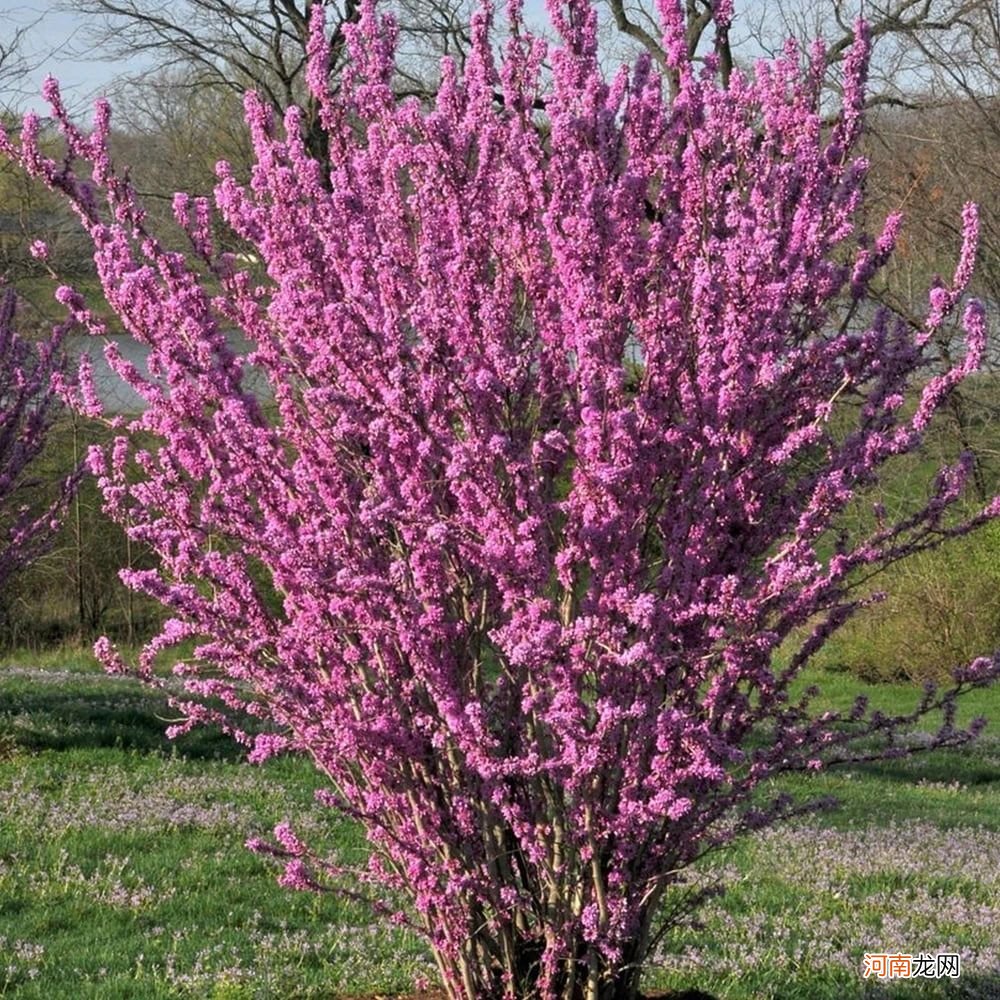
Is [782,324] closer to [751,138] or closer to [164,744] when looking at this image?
[751,138]

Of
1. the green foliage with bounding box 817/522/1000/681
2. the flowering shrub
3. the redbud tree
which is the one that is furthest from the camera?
the green foliage with bounding box 817/522/1000/681

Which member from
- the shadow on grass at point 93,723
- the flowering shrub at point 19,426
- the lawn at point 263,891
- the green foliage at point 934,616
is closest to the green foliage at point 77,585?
the shadow on grass at point 93,723

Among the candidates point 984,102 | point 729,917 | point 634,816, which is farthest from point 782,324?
point 984,102

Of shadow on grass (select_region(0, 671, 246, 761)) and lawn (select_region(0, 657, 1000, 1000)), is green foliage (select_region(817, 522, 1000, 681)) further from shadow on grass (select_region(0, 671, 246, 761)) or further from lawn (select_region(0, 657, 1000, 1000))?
shadow on grass (select_region(0, 671, 246, 761))

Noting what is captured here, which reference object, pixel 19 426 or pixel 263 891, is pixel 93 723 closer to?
pixel 19 426

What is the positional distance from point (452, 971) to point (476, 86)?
2.86 meters

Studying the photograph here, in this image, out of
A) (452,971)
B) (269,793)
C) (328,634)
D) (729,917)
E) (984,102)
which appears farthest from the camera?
(984,102)

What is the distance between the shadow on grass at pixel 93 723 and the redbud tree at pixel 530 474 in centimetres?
802

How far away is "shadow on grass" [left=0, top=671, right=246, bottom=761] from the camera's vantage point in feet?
41.2

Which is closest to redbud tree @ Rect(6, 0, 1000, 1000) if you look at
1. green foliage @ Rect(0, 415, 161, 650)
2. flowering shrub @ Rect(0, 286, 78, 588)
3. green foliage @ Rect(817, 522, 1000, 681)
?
flowering shrub @ Rect(0, 286, 78, 588)

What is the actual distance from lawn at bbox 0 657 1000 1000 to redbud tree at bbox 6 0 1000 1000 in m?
1.53

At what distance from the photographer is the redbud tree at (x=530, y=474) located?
3.84m

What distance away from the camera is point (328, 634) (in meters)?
4.06

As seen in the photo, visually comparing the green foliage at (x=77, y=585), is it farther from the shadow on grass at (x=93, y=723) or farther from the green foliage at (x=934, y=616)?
the green foliage at (x=934, y=616)
